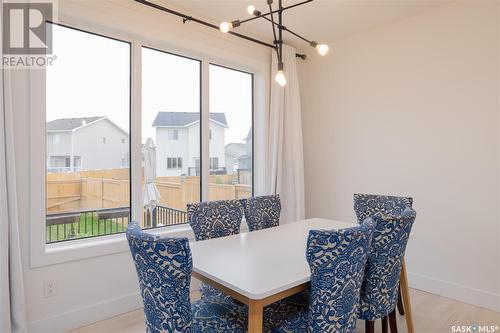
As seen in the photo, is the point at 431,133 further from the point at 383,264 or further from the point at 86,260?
the point at 86,260

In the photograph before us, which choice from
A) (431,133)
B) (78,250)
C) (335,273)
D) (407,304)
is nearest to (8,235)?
(78,250)

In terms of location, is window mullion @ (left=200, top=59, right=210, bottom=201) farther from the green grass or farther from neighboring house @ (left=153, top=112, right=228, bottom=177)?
the green grass

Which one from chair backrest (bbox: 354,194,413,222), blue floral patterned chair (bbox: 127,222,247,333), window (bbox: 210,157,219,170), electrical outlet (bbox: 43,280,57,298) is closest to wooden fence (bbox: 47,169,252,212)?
window (bbox: 210,157,219,170)

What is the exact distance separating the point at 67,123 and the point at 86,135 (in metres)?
0.17

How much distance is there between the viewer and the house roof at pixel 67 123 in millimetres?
2389

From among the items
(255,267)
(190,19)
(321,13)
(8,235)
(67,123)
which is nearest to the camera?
(255,267)

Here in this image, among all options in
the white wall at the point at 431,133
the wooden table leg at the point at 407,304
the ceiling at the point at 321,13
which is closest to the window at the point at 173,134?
the ceiling at the point at 321,13

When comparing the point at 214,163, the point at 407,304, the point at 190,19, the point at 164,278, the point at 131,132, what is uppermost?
the point at 190,19

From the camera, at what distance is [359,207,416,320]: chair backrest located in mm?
1718

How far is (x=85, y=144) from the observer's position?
2578 mm

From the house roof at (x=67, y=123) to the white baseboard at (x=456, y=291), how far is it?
3406 millimetres

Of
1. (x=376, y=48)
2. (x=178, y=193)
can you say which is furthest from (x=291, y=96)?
(x=178, y=193)

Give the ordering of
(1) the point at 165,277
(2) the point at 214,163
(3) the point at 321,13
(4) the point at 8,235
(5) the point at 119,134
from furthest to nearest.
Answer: (2) the point at 214,163 < (3) the point at 321,13 < (5) the point at 119,134 < (4) the point at 8,235 < (1) the point at 165,277

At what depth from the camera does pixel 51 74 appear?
238 centimetres
